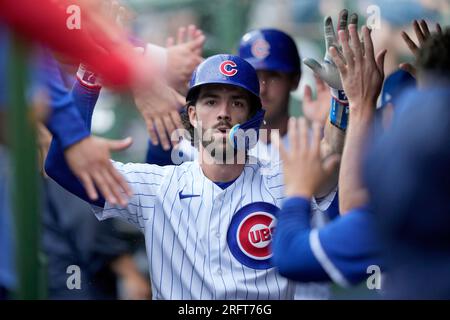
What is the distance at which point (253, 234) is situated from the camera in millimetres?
2467

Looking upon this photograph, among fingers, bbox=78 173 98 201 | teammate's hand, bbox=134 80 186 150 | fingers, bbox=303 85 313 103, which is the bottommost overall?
fingers, bbox=78 173 98 201

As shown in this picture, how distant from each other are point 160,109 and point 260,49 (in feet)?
2.57

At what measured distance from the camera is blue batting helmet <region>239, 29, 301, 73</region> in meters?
3.41

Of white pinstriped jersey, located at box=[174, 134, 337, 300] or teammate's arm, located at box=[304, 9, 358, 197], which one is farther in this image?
white pinstriped jersey, located at box=[174, 134, 337, 300]

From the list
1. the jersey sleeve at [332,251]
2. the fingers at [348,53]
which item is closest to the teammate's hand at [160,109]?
the fingers at [348,53]

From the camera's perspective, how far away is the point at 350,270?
1727mm

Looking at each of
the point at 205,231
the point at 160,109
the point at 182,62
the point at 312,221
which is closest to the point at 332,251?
the point at 205,231

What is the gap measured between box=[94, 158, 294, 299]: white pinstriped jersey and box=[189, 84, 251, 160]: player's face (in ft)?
0.45

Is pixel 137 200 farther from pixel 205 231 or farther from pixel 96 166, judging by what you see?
pixel 96 166

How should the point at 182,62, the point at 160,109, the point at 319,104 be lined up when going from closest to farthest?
the point at 160,109
the point at 182,62
the point at 319,104

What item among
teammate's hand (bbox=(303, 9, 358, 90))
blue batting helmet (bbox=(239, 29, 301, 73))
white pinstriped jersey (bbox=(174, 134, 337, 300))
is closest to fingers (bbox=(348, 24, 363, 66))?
teammate's hand (bbox=(303, 9, 358, 90))

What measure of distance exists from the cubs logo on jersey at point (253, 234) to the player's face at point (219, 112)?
0.65 feet

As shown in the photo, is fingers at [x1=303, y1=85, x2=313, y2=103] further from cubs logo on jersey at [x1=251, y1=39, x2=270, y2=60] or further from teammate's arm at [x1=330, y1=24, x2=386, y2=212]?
teammate's arm at [x1=330, y1=24, x2=386, y2=212]

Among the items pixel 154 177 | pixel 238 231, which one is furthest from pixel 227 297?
pixel 154 177
